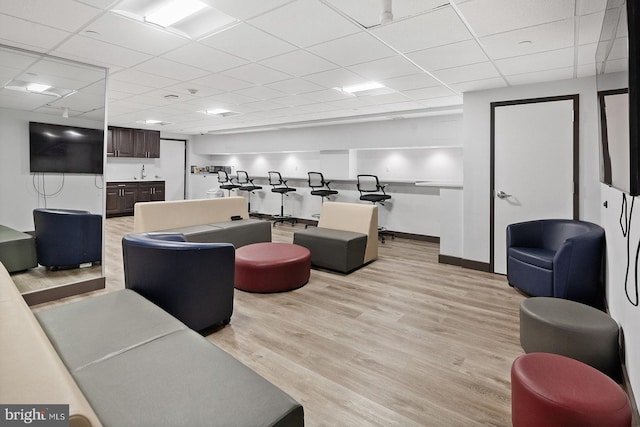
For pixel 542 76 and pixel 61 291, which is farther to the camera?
pixel 542 76

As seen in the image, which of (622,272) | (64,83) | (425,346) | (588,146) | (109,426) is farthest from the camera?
(588,146)

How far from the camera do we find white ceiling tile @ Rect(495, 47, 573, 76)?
314cm

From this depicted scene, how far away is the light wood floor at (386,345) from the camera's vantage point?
1835mm

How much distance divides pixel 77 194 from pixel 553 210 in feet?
17.4

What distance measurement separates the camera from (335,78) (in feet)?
13.3

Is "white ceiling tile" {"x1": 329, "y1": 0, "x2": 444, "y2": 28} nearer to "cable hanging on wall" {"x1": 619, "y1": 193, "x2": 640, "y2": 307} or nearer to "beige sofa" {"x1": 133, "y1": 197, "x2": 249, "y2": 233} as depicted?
"cable hanging on wall" {"x1": 619, "y1": 193, "x2": 640, "y2": 307}

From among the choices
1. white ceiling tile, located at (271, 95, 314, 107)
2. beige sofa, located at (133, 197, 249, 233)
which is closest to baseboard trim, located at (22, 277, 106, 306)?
beige sofa, located at (133, 197, 249, 233)

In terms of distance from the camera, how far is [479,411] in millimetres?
1797

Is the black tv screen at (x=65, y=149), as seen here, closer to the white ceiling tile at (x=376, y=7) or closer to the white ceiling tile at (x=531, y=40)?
the white ceiling tile at (x=376, y=7)

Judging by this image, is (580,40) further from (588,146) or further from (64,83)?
(64,83)

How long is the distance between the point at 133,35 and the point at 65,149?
155 cm

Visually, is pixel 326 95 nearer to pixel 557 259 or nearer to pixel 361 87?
pixel 361 87

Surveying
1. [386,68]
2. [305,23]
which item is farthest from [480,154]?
[305,23]

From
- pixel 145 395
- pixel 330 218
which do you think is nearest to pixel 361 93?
pixel 330 218
